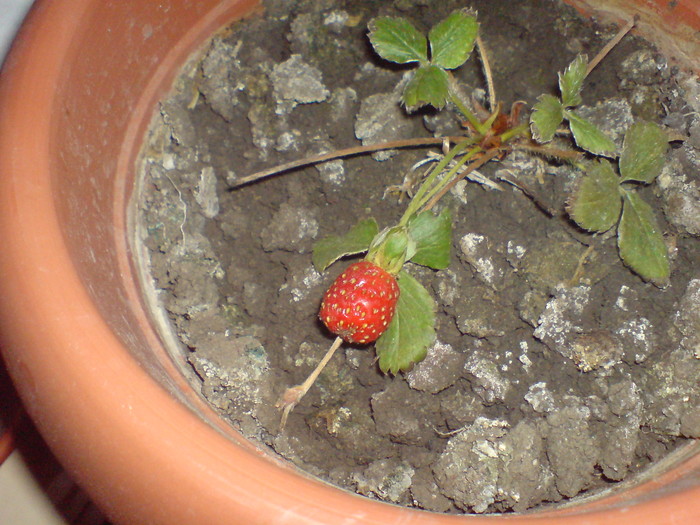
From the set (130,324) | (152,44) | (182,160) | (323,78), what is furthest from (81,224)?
(323,78)

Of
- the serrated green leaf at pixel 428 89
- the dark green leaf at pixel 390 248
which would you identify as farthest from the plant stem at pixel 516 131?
the dark green leaf at pixel 390 248

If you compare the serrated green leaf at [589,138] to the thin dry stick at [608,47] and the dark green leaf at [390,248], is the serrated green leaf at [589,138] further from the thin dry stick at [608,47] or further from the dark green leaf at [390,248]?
the dark green leaf at [390,248]

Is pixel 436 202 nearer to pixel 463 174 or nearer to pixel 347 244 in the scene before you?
pixel 463 174

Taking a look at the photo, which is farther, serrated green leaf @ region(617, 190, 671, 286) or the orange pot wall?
the orange pot wall

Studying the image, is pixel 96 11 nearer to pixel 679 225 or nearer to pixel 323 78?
pixel 323 78

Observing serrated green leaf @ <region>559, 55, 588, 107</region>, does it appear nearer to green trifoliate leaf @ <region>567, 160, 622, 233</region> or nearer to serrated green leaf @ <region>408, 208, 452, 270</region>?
green trifoliate leaf @ <region>567, 160, 622, 233</region>

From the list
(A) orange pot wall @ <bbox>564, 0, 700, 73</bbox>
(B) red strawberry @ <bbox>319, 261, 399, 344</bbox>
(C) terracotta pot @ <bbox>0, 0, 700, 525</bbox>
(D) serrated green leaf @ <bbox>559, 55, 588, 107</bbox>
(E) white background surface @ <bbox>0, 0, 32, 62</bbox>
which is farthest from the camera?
(E) white background surface @ <bbox>0, 0, 32, 62</bbox>

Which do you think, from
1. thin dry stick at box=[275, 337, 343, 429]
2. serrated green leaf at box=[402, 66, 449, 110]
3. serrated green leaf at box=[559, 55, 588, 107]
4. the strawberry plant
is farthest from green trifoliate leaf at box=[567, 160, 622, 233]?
thin dry stick at box=[275, 337, 343, 429]
